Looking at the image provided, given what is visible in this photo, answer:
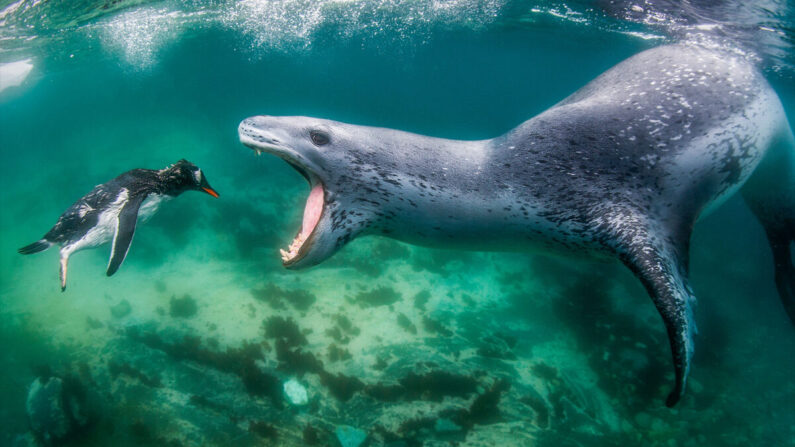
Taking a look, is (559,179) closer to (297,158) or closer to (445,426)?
(297,158)

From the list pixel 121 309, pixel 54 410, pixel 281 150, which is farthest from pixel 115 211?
pixel 121 309

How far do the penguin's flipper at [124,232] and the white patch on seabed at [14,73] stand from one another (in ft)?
77.5

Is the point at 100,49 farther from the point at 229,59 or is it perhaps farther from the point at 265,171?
the point at 265,171

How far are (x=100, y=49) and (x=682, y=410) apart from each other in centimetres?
2781

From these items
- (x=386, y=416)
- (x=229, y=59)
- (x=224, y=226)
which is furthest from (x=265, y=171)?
(x=229, y=59)

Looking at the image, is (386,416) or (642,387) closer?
(386,416)

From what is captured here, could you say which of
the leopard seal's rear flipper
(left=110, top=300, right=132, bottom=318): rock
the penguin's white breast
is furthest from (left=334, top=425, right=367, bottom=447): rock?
(left=110, top=300, right=132, bottom=318): rock

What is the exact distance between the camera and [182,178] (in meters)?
4.25

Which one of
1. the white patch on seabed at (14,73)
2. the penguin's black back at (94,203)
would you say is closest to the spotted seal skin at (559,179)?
the penguin's black back at (94,203)

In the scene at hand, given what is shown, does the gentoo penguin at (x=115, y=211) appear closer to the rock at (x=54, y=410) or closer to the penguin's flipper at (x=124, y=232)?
the penguin's flipper at (x=124, y=232)

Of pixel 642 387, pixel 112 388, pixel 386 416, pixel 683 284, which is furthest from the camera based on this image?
pixel 112 388

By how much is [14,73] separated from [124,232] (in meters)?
28.0

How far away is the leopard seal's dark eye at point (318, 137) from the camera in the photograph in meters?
2.24

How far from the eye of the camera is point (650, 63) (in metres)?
2.96
